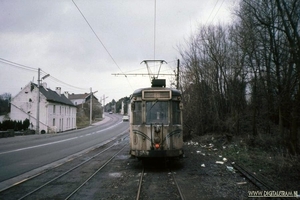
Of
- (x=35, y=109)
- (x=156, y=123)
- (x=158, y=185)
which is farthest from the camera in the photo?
(x=35, y=109)

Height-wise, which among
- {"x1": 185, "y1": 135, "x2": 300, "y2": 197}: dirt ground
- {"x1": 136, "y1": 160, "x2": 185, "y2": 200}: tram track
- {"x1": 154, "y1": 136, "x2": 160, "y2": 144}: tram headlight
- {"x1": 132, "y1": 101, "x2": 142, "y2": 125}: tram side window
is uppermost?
{"x1": 132, "y1": 101, "x2": 142, "y2": 125}: tram side window

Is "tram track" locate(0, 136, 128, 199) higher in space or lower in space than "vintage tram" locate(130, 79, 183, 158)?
lower

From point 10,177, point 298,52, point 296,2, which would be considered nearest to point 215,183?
point 298,52

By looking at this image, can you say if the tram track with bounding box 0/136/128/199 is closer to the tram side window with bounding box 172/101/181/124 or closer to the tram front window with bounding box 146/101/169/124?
the tram front window with bounding box 146/101/169/124

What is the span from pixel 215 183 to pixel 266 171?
2230mm

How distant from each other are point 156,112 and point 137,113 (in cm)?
78

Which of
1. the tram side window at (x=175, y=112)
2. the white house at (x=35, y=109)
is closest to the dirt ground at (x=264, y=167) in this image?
the tram side window at (x=175, y=112)

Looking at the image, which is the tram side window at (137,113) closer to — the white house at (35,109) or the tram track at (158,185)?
the tram track at (158,185)

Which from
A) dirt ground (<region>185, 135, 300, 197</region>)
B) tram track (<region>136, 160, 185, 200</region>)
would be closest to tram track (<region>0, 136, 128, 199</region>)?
tram track (<region>136, 160, 185, 200</region>)

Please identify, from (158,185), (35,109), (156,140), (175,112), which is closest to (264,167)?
(175,112)

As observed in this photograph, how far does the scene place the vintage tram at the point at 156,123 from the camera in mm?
9414

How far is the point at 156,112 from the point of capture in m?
9.81

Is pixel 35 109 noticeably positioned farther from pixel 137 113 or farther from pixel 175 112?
pixel 175 112

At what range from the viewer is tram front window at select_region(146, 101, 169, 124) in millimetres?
9727
